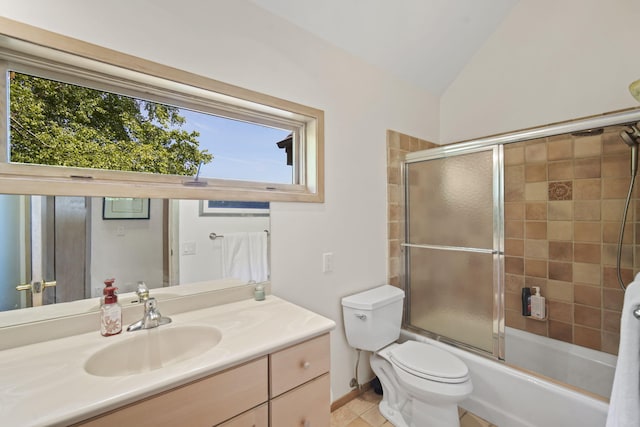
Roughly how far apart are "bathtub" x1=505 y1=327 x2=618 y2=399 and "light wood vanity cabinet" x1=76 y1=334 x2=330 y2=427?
1.67m

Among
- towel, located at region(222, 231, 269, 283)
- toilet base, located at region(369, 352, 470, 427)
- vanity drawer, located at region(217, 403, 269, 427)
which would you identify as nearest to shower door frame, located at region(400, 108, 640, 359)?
toilet base, located at region(369, 352, 470, 427)

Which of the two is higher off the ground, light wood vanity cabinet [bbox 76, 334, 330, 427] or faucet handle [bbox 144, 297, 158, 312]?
faucet handle [bbox 144, 297, 158, 312]

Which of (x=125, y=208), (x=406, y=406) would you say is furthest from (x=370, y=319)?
(x=125, y=208)

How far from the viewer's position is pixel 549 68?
78.7 inches

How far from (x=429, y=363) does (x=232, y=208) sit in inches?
53.4

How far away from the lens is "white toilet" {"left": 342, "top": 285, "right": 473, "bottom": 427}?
4.66ft

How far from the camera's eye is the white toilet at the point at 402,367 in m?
1.42

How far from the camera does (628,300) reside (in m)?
0.77

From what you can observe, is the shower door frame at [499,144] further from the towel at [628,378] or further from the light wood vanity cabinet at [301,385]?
the light wood vanity cabinet at [301,385]

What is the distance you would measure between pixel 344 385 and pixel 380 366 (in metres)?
0.28

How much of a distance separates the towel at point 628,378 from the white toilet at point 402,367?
749 mm

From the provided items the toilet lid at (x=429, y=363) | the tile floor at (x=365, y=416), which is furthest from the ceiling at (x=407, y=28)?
the tile floor at (x=365, y=416)

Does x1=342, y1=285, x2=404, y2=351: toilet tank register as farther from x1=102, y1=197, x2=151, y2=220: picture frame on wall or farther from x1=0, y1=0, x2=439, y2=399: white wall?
x1=102, y1=197, x2=151, y2=220: picture frame on wall

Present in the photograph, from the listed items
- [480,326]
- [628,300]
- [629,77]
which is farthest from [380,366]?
[629,77]
